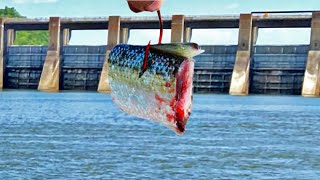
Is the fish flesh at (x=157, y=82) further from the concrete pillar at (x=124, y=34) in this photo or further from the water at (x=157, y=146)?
the concrete pillar at (x=124, y=34)

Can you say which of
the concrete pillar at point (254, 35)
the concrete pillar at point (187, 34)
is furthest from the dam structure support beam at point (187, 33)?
the concrete pillar at point (254, 35)

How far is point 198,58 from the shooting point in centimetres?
9862

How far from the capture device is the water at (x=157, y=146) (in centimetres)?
3559

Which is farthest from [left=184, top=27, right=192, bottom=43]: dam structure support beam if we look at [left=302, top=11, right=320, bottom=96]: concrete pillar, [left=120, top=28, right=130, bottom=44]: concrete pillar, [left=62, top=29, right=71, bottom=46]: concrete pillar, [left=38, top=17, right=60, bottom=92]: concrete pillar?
[left=62, top=29, right=71, bottom=46]: concrete pillar

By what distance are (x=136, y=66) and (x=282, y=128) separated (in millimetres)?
58328

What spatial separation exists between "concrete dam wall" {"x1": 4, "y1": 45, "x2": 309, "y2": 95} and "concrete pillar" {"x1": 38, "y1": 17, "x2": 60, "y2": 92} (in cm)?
128

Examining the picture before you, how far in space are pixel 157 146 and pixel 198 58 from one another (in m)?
53.5

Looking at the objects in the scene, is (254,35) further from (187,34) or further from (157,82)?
(157,82)

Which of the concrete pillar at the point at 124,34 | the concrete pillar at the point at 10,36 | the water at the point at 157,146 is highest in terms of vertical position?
the concrete pillar at the point at 124,34

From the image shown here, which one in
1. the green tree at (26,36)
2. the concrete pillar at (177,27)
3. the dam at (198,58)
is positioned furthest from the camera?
the green tree at (26,36)

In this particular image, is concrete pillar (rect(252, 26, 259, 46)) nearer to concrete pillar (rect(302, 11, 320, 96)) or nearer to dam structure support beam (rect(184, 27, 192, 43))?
concrete pillar (rect(302, 11, 320, 96))

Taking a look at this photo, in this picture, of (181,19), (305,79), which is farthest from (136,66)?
(181,19)

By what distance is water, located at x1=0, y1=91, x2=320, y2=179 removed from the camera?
117 feet

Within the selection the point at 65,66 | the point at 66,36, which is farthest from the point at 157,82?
the point at 66,36
